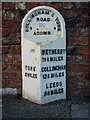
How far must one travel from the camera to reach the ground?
178cm

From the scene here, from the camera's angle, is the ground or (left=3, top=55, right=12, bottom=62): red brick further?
(left=3, top=55, right=12, bottom=62): red brick

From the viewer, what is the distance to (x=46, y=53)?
2.03 metres

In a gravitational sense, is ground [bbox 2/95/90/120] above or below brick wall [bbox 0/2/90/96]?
below

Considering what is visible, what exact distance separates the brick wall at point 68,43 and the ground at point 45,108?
15 centimetres

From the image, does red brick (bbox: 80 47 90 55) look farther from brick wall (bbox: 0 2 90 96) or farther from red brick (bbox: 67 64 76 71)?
red brick (bbox: 67 64 76 71)

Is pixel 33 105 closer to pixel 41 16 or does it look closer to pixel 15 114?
pixel 15 114

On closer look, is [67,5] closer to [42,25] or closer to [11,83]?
[42,25]

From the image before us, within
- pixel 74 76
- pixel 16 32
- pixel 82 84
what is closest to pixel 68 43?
pixel 74 76

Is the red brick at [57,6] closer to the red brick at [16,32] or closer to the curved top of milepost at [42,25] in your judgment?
the curved top of milepost at [42,25]

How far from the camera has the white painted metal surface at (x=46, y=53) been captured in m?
2.04

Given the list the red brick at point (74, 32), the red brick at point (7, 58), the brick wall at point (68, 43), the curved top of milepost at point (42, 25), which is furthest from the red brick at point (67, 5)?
the red brick at point (7, 58)

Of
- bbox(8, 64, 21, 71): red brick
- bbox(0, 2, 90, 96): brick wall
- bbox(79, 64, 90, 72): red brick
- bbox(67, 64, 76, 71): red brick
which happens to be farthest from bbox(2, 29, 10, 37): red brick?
bbox(79, 64, 90, 72): red brick

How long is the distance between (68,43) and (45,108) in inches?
30.6

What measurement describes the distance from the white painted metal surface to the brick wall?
106 millimetres
